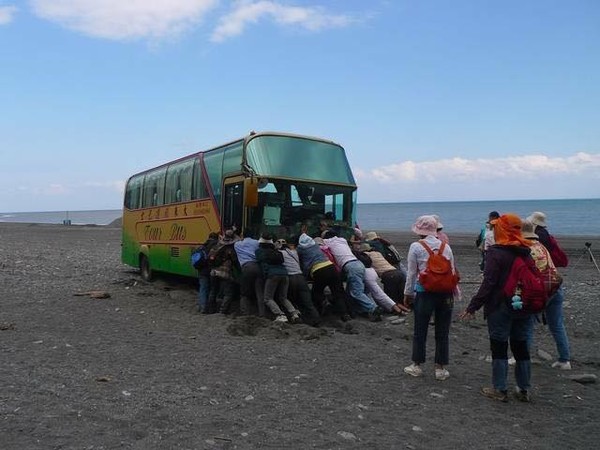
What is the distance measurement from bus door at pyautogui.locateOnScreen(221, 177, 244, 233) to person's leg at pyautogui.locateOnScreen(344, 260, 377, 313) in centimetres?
220

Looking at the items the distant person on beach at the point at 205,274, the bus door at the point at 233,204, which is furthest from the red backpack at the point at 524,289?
the distant person on beach at the point at 205,274

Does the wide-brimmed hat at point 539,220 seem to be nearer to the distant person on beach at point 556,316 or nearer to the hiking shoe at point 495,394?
the distant person on beach at point 556,316

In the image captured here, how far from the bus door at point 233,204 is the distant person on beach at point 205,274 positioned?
388 mm

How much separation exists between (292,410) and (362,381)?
4.33 feet

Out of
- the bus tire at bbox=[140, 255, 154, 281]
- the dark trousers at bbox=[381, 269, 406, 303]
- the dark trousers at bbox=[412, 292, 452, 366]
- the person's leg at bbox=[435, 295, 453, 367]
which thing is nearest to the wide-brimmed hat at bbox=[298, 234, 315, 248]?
the dark trousers at bbox=[381, 269, 406, 303]

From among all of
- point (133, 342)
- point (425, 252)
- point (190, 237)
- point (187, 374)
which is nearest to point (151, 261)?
point (190, 237)

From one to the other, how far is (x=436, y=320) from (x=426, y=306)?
30 centimetres

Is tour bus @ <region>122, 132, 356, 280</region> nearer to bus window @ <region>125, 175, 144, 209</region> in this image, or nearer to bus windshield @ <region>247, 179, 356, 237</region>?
bus windshield @ <region>247, 179, 356, 237</region>

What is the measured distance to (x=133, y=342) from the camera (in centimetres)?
827

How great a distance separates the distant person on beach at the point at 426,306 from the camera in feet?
21.3

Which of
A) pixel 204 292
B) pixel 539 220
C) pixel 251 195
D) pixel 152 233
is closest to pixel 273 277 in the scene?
pixel 251 195

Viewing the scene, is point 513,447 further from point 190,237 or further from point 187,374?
point 190,237

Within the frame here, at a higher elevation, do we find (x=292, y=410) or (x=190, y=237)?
(x=190, y=237)

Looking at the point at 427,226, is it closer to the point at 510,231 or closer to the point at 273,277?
the point at 510,231
